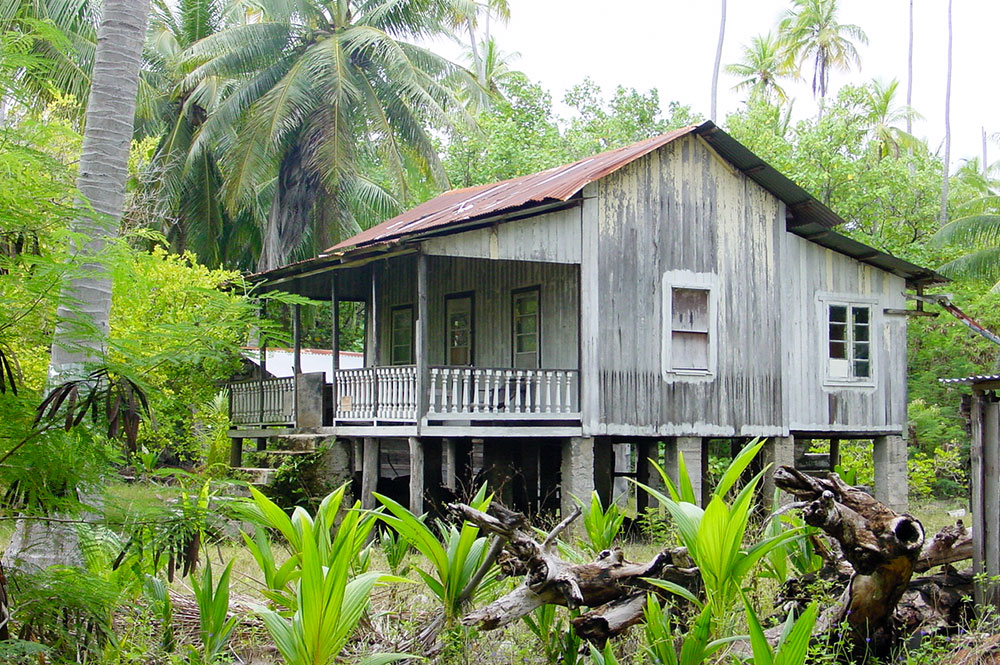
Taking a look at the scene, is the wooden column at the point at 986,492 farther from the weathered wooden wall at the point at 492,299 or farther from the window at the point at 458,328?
the window at the point at 458,328

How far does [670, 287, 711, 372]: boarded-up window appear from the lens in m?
17.4

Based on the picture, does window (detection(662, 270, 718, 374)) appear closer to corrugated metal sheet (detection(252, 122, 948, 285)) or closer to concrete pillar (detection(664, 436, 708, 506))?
concrete pillar (detection(664, 436, 708, 506))

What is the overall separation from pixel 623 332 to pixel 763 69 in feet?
111

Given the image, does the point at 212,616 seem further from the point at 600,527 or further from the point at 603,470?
the point at 603,470

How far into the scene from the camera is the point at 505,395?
16.1m

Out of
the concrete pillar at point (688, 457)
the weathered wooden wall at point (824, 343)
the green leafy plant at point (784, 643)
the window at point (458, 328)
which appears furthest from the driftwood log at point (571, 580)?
the window at point (458, 328)

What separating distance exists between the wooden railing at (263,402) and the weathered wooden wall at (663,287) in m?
5.43

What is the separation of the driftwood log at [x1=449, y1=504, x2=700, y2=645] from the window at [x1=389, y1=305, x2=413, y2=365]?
537 inches

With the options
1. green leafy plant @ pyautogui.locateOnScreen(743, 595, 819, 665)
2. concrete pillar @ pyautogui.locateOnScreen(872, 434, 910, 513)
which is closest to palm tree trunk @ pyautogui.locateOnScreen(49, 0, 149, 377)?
green leafy plant @ pyautogui.locateOnScreen(743, 595, 819, 665)

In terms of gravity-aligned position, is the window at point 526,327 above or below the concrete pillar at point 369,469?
above

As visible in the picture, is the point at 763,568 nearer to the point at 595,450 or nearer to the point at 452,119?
the point at 595,450

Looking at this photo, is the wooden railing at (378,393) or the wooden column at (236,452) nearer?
the wooden railing at (378,393)

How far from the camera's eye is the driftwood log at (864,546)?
22.3 feet

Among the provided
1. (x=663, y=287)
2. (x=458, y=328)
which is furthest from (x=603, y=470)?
(x=663, y=287)
